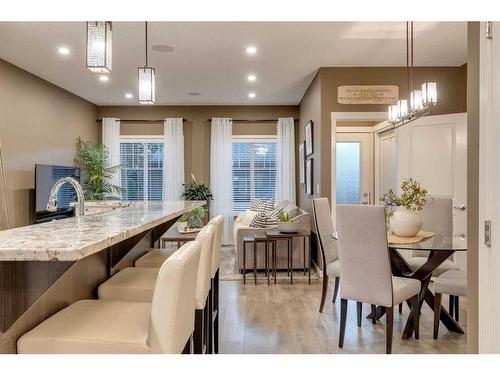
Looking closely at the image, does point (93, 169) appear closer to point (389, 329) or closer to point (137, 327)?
point (389, 329)

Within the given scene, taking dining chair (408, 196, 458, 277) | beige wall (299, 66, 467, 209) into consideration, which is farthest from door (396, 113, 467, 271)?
dining chair (408, 196, 458, 277)

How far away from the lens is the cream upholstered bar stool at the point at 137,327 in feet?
3.83

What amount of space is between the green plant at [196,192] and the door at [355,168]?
8.03 feet

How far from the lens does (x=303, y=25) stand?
3793 mm

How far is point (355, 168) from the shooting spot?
737 centimetres

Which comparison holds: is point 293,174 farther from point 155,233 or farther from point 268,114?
point 155,233

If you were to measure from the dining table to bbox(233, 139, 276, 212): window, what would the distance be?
15.6 ft

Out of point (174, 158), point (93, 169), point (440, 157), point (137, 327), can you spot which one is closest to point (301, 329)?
point (137, 327)

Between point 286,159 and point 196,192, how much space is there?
1.87m

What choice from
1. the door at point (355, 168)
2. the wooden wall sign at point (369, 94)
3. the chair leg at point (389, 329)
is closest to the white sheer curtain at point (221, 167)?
the door at point (355, 168)

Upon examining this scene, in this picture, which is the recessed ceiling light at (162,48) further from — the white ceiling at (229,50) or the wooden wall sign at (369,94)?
the wooden wall sign at (369,94)

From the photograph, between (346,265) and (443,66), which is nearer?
(346,265)
